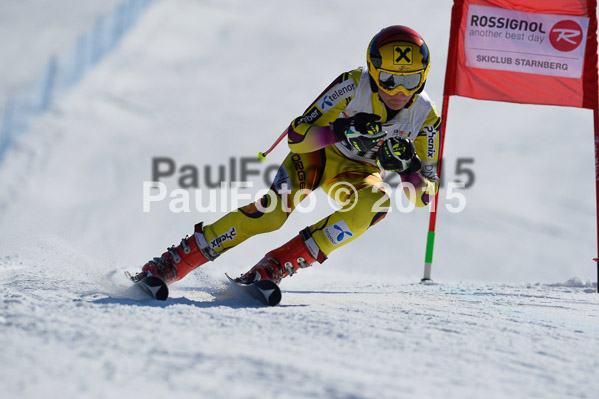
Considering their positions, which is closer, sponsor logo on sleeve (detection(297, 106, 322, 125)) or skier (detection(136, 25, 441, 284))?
skier (detection(136, 25, 441, 284))

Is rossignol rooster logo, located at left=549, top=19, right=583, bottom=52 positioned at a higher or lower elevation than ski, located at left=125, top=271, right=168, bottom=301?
higher

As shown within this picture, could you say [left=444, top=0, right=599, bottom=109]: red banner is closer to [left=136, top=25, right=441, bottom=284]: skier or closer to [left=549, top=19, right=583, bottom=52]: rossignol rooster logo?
[left=549, top=19, right=583, bottom=52]: rossignol rooster logo

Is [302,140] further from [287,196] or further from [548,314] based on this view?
[548,314]

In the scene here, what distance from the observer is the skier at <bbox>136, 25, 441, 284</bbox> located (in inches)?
125

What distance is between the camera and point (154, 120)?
15531 millimetres

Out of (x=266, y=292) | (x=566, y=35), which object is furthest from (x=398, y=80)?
(x=566, y=35)

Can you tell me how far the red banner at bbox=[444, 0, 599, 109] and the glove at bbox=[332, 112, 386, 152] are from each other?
9.22 feet

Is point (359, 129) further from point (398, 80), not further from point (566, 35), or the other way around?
point (566, 35)

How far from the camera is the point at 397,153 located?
3.19 m

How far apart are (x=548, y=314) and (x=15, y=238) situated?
141 inches

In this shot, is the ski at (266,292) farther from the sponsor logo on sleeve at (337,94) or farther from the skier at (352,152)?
the sponsor logo on sleeve at (337,94)

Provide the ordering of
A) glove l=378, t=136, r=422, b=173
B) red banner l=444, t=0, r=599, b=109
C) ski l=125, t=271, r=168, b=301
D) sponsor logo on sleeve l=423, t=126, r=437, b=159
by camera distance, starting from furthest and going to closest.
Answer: red banner l=444, t=0, r=599, b=109 → sponsor logo on sleeve l=423, t=126, r=437, b=159 → glove l=378, t=136, r=422, b=173 → ski l=125, t=271, r=168, b=301

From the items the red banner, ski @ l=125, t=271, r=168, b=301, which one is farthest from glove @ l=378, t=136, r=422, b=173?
the red banner

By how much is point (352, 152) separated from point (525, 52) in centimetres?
309
